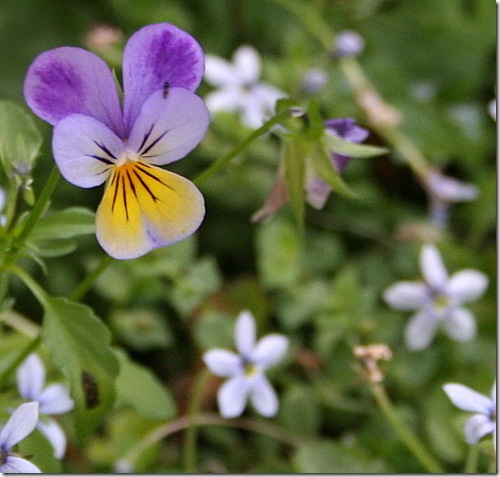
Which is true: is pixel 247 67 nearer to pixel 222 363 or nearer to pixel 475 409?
pixel 222 363

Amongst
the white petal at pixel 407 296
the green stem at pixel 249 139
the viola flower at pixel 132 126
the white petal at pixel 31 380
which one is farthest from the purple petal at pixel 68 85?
the white petal at pixel 407 296

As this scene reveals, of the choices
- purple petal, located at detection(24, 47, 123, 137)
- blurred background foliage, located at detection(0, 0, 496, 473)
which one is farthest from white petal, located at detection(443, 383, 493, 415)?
purple petal, located at detection(24, 47, 123, 137)

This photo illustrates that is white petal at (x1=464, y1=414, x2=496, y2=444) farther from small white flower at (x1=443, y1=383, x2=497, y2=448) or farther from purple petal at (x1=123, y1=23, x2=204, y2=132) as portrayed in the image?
purple petal at (x1=123, y1=23, x2=204, y2=132)

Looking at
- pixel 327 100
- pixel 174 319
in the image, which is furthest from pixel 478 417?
pixel 327 100

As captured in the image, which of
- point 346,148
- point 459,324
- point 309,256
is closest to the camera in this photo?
point 346,148

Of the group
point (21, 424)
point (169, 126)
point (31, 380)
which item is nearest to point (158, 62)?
point (169, 126)

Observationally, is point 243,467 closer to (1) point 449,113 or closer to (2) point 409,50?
(1) point 449,113
